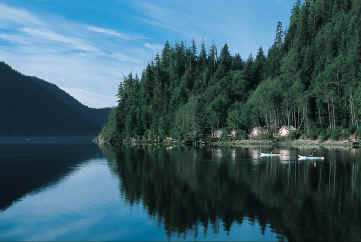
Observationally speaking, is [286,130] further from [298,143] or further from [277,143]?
[298,143]

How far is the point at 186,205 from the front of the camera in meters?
33.9

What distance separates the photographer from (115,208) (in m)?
34.4

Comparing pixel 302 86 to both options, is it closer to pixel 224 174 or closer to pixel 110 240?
pixel 224 174

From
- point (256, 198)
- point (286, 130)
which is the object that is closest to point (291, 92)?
point (286, 130)

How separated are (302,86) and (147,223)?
112 metres

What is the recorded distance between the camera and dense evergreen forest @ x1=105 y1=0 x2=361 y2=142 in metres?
119

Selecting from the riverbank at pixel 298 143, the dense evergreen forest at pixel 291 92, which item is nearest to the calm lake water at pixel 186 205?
the riverbank at pixel 298 143

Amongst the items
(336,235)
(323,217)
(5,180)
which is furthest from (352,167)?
(5,180)

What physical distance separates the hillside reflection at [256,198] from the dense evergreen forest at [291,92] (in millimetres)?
63854

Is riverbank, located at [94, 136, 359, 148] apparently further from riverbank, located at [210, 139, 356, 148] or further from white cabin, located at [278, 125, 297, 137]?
white cabin, located at [278, 125, 297, 137]

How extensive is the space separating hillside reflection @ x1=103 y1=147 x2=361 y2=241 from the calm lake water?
0.24 feet

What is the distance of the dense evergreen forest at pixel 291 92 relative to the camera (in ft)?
391

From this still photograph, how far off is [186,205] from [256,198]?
23.0 feet

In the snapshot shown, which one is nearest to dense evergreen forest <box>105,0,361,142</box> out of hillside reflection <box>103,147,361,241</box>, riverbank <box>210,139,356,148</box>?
riverbank <box>210,139,356,148</box>
